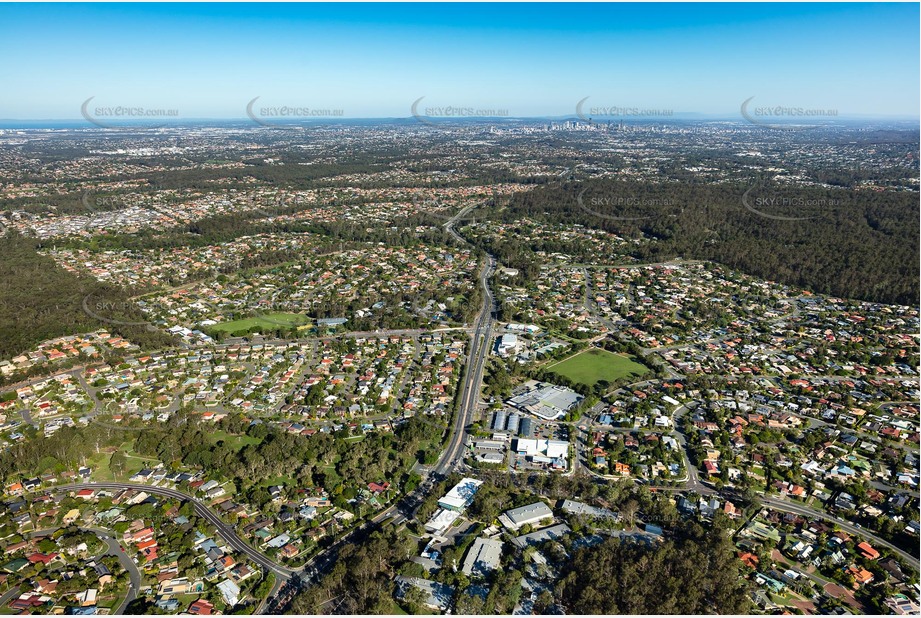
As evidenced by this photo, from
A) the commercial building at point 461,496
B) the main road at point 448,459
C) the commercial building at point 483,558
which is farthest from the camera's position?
the commercial building at point 461,496

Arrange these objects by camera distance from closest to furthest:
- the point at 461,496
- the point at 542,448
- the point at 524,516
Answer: the point at 524,516 < the point at 461,496 < the point at 542,448

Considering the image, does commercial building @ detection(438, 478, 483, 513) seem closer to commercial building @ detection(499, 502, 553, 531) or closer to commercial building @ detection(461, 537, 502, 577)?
commercial building @ detection(499, 502, 553, 531)

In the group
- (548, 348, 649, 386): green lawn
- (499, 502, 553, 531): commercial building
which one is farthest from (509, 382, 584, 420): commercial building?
(499, 502, 553, 531): commercial building

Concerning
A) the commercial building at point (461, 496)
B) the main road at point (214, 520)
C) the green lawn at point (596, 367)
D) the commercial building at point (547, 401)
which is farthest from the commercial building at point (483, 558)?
the green lawn at point (596, 367)

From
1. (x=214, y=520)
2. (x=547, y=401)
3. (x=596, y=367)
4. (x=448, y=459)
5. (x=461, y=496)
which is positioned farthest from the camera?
(x=596, y=367)

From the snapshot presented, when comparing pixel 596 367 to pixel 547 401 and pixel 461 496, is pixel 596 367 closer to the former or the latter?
pixel 547 401

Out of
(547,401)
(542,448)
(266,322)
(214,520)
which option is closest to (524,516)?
(542,448)

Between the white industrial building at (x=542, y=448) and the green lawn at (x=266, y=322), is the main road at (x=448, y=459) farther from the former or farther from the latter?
Result: the green lawn at (x=266, y=322)
